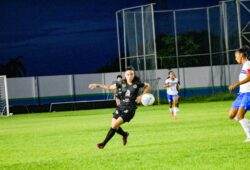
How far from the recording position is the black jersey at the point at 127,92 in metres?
17.2

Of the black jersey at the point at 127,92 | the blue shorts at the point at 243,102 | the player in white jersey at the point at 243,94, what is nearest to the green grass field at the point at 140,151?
the player in white jersey at the point at 243,94

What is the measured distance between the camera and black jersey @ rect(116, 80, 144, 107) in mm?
17234

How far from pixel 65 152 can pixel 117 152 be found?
4.71 feet

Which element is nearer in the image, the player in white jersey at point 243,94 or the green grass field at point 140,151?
the green grass field at point 140,151

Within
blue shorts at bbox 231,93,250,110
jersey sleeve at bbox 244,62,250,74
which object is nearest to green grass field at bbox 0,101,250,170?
blue shorts at bbox 231,93,250,110

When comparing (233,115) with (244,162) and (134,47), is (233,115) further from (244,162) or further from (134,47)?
(134,47)

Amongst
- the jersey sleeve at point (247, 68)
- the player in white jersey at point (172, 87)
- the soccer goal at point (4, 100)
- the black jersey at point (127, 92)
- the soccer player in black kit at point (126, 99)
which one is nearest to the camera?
the jersey sleeve at point (247, 68)

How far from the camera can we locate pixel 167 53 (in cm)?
6431

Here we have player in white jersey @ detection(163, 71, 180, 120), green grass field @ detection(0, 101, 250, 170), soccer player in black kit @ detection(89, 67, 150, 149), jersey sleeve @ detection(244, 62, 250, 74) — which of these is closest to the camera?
green grass field @ detection(0, 101, 250, 170)

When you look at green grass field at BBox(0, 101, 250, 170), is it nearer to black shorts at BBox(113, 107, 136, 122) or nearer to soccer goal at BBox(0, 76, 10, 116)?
black shorts at BBox(113, 107, 136, 122)

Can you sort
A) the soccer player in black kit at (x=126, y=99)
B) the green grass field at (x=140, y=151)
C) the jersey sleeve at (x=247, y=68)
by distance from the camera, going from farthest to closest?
1. the soccer player in black kit at (x=126, y=99)
2. the jersey sleeve at (x=247, y=68)
3. the green grass field at (x=140, y=151)

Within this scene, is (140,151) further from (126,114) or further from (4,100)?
(4,100)

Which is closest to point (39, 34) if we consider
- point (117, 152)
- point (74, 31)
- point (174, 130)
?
point (74, 31)

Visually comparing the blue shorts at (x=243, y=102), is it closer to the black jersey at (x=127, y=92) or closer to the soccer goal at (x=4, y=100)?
the black jersey at (x=127, y=92)
